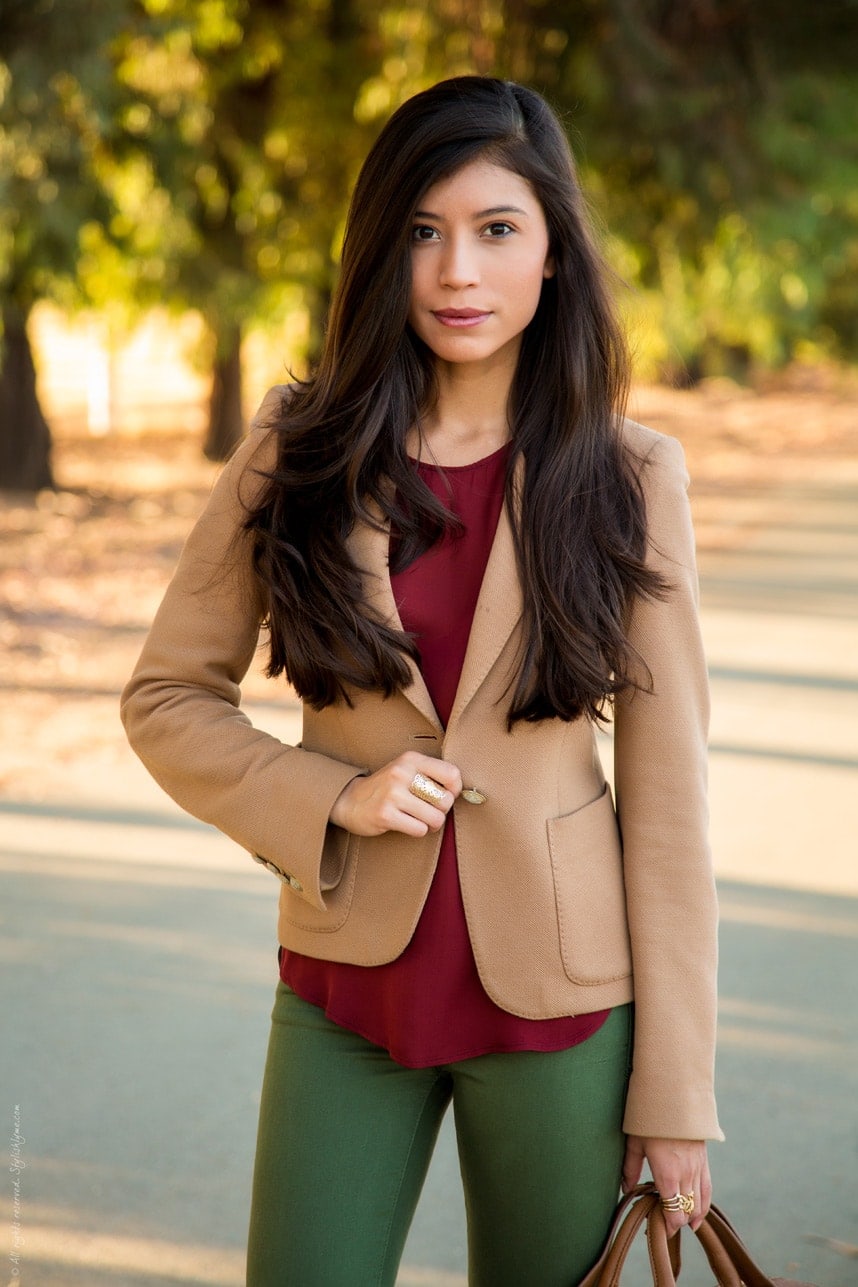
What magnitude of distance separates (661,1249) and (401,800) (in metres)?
0.64

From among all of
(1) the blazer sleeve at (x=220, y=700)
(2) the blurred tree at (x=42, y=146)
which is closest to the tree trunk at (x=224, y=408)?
(2) the blurred tree at (x=42, y=146)

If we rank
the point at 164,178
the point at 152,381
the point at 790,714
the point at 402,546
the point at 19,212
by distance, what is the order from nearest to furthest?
1. the point at 402,546
2. the point at 790,714
3. the point at 19,212
4. the point at 164,178
5. the point at 152,381

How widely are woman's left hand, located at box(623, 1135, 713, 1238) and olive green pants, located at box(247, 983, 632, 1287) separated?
42 mm

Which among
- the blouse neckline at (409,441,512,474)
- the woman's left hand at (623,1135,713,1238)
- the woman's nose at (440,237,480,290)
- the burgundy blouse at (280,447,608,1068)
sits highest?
the woman's nose at (440,237,480,290)

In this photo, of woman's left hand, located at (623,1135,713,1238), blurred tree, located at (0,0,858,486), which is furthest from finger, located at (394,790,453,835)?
blurred tree, located at (0,0,858,486)

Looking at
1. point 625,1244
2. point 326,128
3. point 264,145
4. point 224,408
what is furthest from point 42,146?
point 224,408

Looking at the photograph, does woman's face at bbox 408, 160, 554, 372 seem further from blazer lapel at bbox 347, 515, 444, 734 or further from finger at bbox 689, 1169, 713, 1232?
finger at bbox 689, 1169, 713, 1232

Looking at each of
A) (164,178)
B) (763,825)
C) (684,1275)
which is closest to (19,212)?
(164,178)

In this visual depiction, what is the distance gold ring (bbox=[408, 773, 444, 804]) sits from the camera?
1.91 m

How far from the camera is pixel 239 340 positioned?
17.4m

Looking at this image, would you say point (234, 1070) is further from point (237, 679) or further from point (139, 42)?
point (139, 42)

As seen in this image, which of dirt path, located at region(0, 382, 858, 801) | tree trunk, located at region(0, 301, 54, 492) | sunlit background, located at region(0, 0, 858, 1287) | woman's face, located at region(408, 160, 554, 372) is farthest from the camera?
tree trunk, located at region(0, 301, 54, 492)

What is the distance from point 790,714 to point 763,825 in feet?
5.43

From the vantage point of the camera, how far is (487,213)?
6.50 feet
